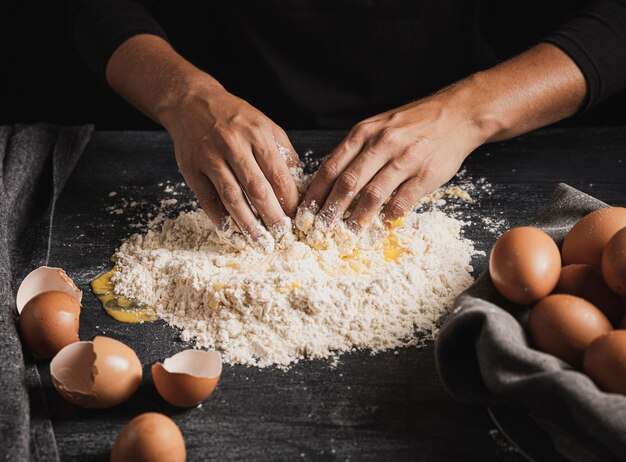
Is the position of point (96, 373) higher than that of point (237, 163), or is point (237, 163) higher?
point (237, 163)

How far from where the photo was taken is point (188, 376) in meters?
0.96

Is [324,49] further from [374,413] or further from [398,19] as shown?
[374,413]

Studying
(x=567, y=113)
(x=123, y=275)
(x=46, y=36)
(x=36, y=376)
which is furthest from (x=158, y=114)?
(x=46, y=36)

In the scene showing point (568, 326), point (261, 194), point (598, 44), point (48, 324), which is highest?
point (598, 44)

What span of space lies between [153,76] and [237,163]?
0.43 meters

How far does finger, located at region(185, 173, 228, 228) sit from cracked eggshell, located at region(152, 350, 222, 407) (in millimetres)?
371

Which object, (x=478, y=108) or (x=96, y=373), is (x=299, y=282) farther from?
(x=478, y=108)

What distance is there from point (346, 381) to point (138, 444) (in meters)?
0.32

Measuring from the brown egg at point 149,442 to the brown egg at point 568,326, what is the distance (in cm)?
49

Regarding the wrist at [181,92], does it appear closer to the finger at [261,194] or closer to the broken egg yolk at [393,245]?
the finger at [261,194]

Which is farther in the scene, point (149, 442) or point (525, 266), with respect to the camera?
point (525, 266)

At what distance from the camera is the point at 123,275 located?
4.23 feet

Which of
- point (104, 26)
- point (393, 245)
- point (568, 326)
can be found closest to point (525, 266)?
point (568, 326)

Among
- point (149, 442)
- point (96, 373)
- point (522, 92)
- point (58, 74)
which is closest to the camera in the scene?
point (149, 442)
